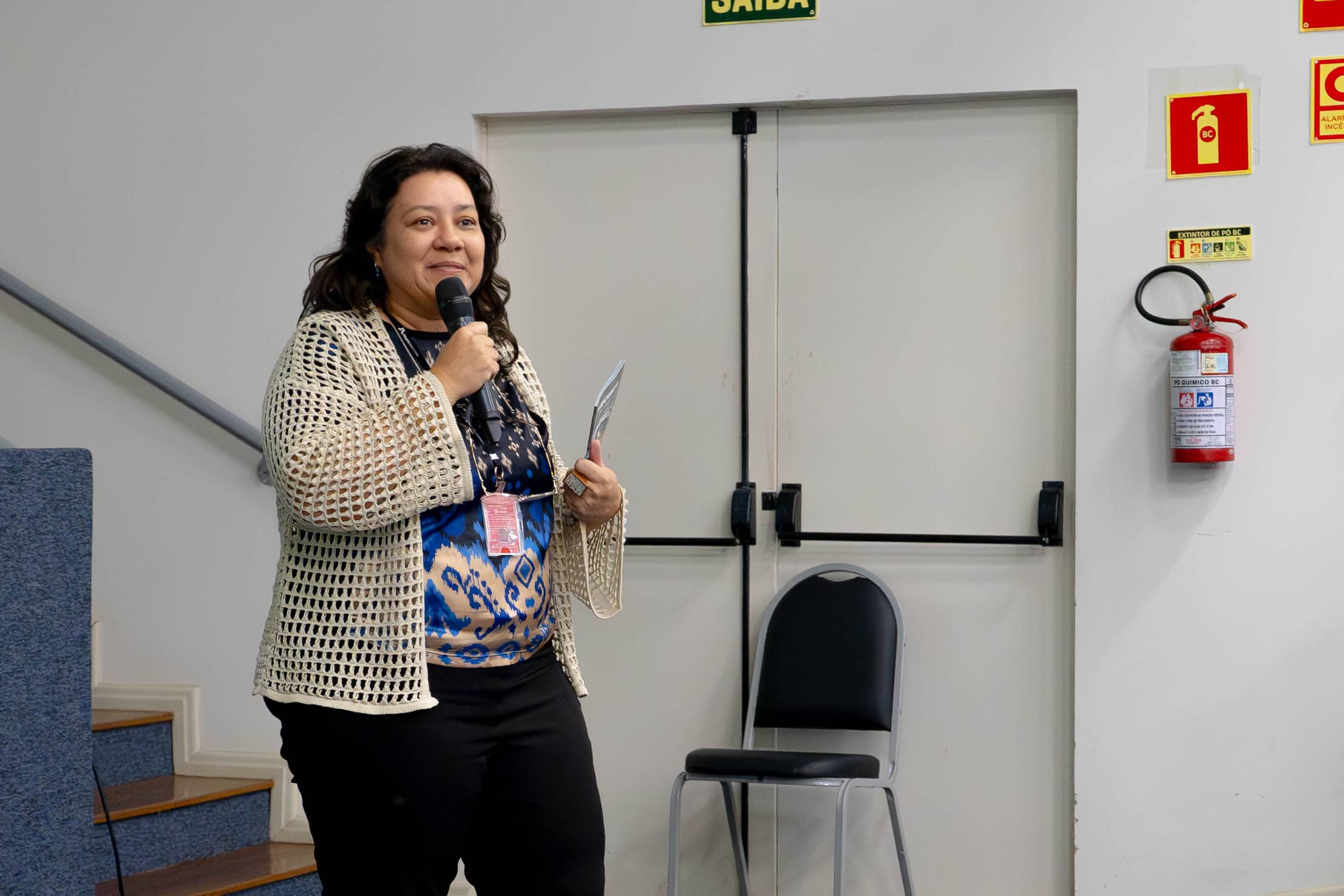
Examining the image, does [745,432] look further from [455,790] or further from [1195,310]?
[455,790]

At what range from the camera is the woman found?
1449mm

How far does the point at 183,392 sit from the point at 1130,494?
2.32 metres

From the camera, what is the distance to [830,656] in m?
3.03

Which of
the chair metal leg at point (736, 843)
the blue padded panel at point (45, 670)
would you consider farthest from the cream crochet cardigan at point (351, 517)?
the chair metal leg at point (736, 843)

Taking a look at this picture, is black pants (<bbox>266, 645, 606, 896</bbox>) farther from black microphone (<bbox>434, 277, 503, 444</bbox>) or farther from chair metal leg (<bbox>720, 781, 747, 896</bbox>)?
chair metal leg (<bbox>720, 781, 747, 896</bbox>)

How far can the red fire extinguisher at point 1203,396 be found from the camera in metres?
2.76

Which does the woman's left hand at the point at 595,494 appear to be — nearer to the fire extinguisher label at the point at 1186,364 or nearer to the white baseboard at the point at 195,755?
the fire extinguisher label at the point at 1186,364

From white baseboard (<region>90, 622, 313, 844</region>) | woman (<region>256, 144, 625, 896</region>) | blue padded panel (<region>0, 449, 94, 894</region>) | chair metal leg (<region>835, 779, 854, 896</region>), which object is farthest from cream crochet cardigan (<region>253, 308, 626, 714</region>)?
white baseboard (<region>90, 622, 313, 844</region>)

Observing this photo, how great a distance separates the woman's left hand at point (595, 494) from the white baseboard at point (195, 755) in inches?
68.7

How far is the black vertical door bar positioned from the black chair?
62mm

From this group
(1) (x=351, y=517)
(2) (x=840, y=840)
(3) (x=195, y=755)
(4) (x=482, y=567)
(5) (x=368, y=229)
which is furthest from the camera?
(3) (x=195, y=755)

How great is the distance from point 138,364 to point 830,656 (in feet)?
6.19

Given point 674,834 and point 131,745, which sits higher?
point 131,745

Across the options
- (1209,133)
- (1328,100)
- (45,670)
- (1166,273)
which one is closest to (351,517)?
(45,670)
